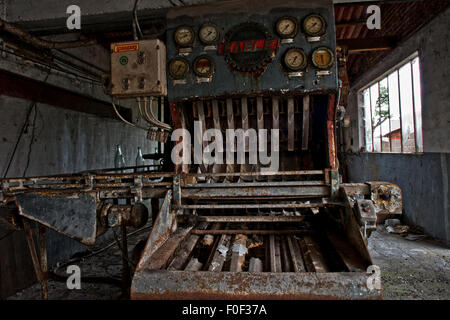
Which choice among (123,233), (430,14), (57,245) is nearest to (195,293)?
(123,233)

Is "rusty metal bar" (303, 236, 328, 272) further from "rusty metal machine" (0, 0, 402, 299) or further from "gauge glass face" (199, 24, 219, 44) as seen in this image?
"gauge glass face" (199, 24, 219, 44)

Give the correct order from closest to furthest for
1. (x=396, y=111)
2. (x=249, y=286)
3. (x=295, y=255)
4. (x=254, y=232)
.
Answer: (x=249, y=286)
(x=295, y=255)
(x=254, y=232)
(x=396, y=111)

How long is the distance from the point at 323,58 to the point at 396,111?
168 inches

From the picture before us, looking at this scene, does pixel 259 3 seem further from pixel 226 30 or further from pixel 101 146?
pixel 101 146

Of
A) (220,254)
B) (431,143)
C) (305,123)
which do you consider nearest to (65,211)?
(220,254)

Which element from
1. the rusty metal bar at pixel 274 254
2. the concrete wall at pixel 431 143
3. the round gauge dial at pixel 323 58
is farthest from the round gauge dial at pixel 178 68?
the concrete wall at pixel 431 143

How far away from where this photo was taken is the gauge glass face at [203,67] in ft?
7.54

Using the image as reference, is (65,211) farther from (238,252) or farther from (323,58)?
(323,58)

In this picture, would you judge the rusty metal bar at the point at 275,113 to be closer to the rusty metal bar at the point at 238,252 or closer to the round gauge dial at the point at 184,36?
the round gauge dial at the point at 184,36

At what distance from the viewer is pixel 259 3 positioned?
2.30 m

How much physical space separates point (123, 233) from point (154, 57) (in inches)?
63.4

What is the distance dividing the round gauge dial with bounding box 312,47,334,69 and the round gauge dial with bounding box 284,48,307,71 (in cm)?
9

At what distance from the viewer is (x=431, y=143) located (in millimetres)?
4230

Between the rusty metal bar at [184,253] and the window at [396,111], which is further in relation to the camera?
the window at [396,111]
